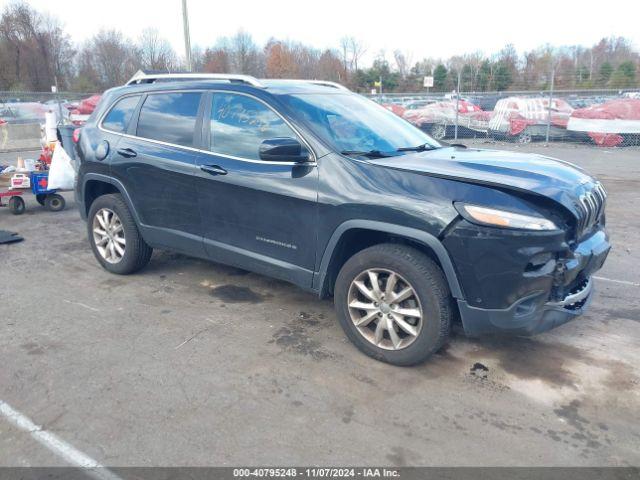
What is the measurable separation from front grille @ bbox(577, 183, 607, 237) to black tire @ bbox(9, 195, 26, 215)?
797 centimetres

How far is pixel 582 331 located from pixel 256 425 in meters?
2.69

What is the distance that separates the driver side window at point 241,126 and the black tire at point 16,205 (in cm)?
540

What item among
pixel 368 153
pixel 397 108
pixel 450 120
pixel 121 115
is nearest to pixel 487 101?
pixel 450 120

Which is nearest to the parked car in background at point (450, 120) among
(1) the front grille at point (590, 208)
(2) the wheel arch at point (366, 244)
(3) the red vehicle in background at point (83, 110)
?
(3) the red vehicle in background at point (83, 110)

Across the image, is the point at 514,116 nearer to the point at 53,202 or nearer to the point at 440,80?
the point at 53,202

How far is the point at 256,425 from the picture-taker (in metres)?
2.98

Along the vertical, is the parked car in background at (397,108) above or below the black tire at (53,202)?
above

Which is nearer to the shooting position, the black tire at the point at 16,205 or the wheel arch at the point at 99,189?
the wheel arch at the point at 99,189

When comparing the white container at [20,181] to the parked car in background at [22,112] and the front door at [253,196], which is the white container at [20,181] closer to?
the front door at [253,196]

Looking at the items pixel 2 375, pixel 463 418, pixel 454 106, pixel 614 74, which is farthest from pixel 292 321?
pixel 614 74

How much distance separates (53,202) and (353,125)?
249 inches

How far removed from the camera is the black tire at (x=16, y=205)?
8.23 meters

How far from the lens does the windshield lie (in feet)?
12.9

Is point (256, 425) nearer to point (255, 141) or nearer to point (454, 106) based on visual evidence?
point (255, 141)
